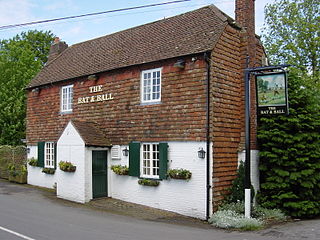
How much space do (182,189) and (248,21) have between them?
23.7 ft

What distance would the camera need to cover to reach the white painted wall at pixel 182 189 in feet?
42.7

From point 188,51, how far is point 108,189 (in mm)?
7167

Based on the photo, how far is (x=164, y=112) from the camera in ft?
47.1

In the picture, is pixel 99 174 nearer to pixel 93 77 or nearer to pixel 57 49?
pixel 93 77

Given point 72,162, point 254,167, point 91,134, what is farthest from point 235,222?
point 72,162

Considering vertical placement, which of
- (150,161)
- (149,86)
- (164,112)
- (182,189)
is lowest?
(182,189)

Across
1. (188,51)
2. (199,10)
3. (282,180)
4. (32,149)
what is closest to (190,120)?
(188,51)

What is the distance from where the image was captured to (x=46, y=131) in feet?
65.4

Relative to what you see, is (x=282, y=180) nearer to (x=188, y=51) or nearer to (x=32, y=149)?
(x=188, y=51)

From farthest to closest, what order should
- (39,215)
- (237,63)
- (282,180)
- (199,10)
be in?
(199,10) < (237,63) < (282,180) < (39,215)

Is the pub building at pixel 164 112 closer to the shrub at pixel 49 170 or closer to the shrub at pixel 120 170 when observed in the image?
the shrub at pixel 120 170

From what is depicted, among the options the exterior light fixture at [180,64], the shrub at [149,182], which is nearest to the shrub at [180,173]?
the shrub at [149,182]

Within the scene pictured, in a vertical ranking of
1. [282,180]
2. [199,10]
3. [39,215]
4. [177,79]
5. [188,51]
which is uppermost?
[199,10]

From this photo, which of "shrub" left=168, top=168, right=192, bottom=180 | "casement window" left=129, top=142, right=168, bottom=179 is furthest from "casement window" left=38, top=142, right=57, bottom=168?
"shrub" left=168, top=168, right=192, bottom=180
